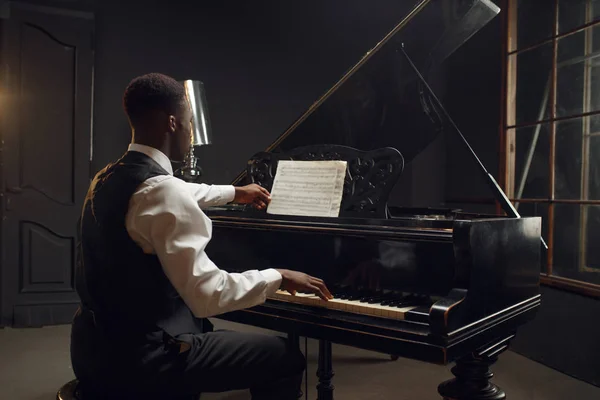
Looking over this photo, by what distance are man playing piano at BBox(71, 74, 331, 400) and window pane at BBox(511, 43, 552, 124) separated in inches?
118

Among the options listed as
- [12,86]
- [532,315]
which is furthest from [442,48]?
[12,86]

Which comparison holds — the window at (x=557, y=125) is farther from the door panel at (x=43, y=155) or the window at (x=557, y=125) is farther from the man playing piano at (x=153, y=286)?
the door panel at (x=43, y=155)

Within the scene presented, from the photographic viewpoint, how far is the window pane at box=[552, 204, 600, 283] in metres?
3.86

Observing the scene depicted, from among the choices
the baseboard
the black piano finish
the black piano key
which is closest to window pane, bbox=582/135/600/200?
the black piano finish

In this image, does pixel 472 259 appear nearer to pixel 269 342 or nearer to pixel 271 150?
pixel 269 342

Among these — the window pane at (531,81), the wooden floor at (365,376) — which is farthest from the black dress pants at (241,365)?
the window pane at (531,81)

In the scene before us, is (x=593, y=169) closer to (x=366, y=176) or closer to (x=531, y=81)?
(x=531, y=81)

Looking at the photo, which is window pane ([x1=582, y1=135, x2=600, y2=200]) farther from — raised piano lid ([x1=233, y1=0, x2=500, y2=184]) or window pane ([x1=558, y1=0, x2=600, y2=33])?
raised piano lid ([x1=233, y1=0, x2=500, y2=184])

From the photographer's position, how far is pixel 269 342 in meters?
1.61

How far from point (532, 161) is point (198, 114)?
245 centimetres

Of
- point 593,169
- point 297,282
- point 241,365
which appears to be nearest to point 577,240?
point 593,169

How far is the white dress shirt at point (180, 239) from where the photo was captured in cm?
139

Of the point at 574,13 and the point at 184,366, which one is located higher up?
the point at 574,13

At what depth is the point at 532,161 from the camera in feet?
13.1
